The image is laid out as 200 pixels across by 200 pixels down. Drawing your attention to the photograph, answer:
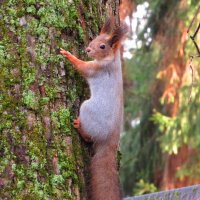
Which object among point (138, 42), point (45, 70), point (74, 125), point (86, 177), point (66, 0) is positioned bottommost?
point (86, 177)

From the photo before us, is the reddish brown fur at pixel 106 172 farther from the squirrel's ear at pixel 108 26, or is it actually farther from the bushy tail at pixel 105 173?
the squirrel's ear at pixel 108 26

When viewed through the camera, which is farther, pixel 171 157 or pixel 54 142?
pixel 171 157

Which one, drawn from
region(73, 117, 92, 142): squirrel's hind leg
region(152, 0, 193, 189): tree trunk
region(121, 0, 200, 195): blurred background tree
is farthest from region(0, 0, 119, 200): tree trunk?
region(152, 0, 193, 189): tree trunk

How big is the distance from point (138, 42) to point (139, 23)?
346 mm

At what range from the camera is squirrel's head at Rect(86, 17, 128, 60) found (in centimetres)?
310

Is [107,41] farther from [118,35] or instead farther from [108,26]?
[108,26]

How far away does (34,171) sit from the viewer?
8.16ft

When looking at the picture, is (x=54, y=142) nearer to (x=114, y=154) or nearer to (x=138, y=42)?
(x=114, y=154)

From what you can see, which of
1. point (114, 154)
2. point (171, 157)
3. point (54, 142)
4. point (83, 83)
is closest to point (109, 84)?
point (83, 83)

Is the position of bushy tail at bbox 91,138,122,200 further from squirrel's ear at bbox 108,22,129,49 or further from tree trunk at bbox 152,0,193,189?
tree trunk at bbox 152,0,193,189

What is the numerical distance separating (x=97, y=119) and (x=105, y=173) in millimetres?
303

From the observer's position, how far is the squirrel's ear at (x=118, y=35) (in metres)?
3.12

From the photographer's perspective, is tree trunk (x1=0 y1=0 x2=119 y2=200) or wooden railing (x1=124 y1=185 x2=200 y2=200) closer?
tree trunk (x1=0 y1=0 x2=119 y2=200)

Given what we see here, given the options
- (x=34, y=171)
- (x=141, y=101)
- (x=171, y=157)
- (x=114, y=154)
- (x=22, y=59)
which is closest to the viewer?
(x=34, y=171)
